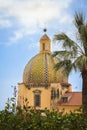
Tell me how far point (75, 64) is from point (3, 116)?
28.2 feet

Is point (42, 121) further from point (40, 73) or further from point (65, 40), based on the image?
point (40, 73)

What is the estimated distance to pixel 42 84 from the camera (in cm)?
6241

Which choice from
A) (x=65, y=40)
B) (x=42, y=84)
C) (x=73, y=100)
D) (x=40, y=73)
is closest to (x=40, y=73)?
(x=40, y=73)

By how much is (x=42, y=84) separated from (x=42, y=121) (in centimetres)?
5267

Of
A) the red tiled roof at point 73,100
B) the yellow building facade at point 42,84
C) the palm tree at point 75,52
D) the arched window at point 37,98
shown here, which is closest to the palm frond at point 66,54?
the palm tree at point 75,52

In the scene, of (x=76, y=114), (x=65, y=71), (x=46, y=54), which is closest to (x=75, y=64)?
(x=65, y=71)

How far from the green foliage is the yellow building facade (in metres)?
50.4

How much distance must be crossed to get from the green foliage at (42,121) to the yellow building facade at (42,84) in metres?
50.4

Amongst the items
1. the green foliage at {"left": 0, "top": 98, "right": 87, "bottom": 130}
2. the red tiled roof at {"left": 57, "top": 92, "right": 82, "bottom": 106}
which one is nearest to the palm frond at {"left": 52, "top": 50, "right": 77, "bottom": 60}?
the green foliage at {"left": 0, "top": 98, "right": 87, "bottom": 130}

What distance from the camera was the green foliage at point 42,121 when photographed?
9.66 metres

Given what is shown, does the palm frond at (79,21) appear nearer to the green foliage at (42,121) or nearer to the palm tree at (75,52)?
the palm tree at (75,52)

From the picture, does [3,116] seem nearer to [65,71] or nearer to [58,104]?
[65,71]

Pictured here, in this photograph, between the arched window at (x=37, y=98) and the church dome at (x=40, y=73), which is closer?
the church dome at (x=40, y=73)

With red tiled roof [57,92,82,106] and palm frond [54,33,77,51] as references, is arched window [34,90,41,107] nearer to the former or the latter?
red tiled roof [57,92,82,106]
